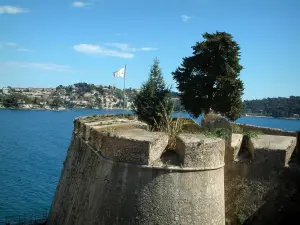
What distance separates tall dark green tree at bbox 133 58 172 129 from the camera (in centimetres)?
2639

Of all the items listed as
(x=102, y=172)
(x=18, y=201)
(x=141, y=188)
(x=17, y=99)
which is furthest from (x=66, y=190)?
(x=17, y=99)

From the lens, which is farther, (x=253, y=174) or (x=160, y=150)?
(x=253, y=174)

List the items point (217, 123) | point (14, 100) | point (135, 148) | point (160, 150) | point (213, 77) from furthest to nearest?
point (14, 100) → point (213, 77) → point (217, 123) → point (160, 150) → point (135, 148)

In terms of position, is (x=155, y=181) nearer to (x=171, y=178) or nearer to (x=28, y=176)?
(x=171, y=178)

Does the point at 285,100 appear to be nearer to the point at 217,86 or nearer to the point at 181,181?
the point at 217,86

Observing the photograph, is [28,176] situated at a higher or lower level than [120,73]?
lower

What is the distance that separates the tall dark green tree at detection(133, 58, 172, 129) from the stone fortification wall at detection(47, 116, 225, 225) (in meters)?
13.1

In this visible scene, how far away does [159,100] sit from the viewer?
26.7 meters

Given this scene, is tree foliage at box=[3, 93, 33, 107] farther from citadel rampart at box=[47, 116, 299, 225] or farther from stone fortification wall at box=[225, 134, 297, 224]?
stone fortification wall at box=[225, 134, 297, 224]

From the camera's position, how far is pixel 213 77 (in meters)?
29.0

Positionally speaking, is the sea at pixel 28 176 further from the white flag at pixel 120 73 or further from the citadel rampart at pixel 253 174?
the white flag at pixel 120 73

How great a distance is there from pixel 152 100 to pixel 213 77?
18.1ft

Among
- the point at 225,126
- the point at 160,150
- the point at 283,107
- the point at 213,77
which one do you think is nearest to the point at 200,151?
the point at 160,150

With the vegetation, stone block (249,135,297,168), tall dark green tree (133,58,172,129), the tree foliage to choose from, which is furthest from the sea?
the vegetation
